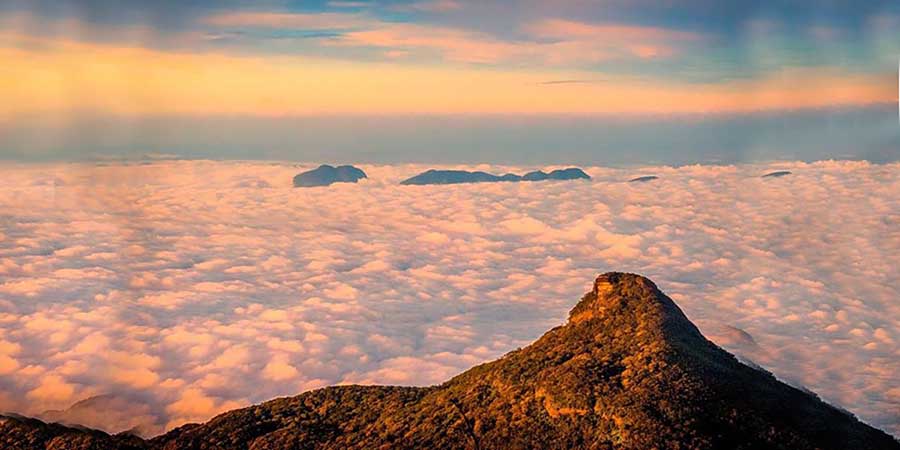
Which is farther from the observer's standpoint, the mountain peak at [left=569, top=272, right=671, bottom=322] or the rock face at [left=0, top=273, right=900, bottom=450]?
the mountain peak at [left=569, top=272, right=671, bottom=322]

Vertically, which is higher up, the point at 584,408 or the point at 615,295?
the point at 615,295

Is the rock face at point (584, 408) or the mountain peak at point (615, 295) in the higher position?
the mountain peak at point (615, 295)

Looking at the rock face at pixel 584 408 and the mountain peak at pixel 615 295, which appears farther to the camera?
the mountain peak at pixel 615 295

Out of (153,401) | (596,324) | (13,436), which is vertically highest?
(596,324)

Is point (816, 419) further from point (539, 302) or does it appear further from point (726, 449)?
point (539, 302)

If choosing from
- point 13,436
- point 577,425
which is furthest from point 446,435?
point 13,436

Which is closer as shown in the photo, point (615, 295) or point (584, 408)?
point (584, 408)

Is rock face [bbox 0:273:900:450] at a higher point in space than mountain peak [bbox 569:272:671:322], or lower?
lower

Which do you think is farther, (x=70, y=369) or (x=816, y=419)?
(x=70, y=369)
